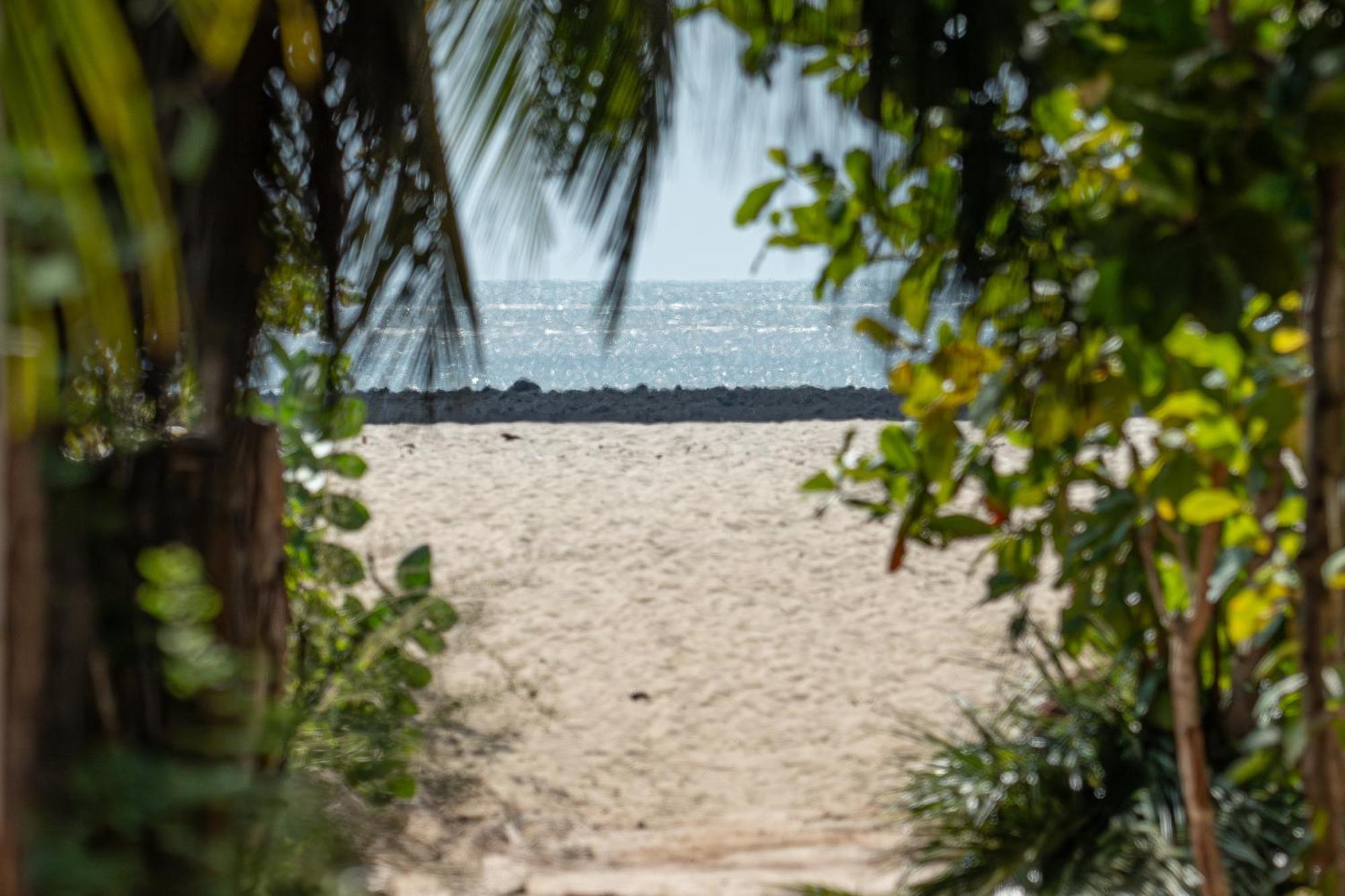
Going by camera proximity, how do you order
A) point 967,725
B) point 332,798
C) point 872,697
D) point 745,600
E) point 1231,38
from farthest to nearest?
point 745,600, point 872,697, point 967,725, point 332,798, point 1231,38

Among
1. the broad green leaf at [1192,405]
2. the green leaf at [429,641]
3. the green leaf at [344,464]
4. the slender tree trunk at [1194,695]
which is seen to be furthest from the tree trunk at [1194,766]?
the green leaf at [344,464]

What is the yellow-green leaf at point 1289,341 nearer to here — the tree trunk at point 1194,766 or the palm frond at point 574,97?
the tree trunk at point 1194,766

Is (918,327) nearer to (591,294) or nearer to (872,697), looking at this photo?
(591,294)

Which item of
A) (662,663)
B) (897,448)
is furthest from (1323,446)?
(662,663)

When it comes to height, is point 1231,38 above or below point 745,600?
above

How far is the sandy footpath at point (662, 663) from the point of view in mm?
3475

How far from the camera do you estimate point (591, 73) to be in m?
1.54

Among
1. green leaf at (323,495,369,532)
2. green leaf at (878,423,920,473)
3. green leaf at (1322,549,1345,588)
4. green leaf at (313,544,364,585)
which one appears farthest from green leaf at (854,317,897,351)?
green leaf at (313,544,364,585)

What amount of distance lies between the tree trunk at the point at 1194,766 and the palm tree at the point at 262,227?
A: 2.77 feet

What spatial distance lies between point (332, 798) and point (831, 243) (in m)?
1.67

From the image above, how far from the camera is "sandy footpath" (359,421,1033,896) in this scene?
347 centimetres

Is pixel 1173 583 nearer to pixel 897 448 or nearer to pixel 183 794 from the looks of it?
pixel 897 448

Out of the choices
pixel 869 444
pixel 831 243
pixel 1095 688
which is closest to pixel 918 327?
pixel 831 243

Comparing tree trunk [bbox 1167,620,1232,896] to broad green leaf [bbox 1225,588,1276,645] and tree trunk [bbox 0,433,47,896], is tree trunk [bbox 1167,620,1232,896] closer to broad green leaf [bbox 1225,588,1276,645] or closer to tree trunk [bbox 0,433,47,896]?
broad green leaf [bbox 1225,588,1276,645]
